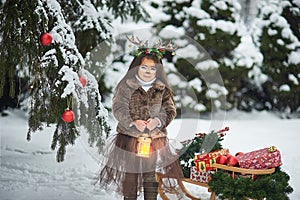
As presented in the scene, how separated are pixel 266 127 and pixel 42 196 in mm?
4088

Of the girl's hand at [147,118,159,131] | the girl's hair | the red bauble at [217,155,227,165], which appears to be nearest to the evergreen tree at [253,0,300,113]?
the red bauble at [217,155,227,165]

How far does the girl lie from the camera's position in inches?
94.0

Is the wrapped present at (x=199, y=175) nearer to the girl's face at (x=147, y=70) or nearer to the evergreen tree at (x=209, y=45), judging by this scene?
the girl's face at (x=147, y=70)

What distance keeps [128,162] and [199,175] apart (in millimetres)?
505

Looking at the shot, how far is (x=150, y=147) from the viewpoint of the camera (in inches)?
94.1

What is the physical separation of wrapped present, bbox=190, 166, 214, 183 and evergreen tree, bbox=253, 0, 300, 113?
4.55 m

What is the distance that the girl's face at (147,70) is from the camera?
241cm

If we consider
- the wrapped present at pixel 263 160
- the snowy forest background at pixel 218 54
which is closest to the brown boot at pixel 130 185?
the wrapped present at pixel 263 160

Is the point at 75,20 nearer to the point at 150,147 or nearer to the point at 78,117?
the point at 78,117

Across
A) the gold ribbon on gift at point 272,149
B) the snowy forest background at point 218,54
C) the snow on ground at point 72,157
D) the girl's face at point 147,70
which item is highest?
the snowy forest background at point 218,54

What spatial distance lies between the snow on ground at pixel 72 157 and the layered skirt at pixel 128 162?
222mm

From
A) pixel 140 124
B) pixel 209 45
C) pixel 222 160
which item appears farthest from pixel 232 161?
pixel 209 45

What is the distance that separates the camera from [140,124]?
7.66 feet

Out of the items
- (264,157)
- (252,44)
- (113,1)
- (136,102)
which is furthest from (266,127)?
(136,102)
